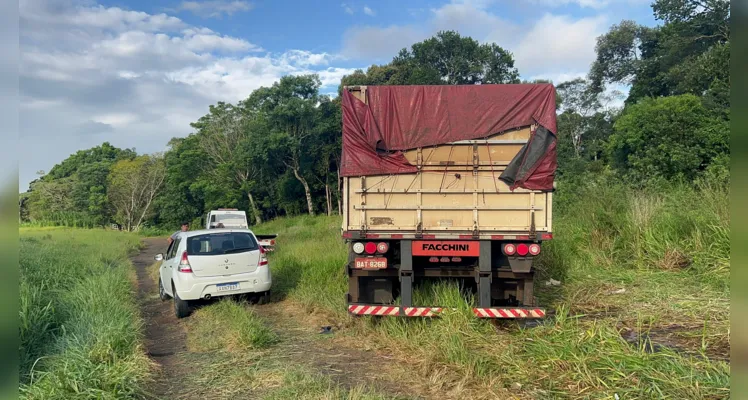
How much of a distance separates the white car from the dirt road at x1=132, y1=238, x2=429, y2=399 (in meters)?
0.57

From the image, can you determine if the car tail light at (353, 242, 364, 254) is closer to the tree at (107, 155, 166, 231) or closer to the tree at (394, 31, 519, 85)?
the tree at (394, 31, 519, 85)

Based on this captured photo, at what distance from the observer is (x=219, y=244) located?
8.66 metres

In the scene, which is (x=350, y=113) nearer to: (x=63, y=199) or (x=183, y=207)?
(x=183, y=207)

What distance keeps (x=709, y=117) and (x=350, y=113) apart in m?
17.1

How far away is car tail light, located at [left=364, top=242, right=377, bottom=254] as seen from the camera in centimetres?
612

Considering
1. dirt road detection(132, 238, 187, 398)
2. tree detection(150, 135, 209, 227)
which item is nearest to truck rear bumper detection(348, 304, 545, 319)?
dirt road detection(132, 238, 187, 398)

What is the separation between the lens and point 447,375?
457 centimetres

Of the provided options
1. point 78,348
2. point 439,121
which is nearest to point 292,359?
point 78,348

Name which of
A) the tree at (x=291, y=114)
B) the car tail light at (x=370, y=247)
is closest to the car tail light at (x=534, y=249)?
the car tail light at (x=370, y=247)

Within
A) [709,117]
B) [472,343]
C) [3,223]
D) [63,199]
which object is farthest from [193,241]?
[63,199]

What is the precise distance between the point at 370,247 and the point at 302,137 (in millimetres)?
30699

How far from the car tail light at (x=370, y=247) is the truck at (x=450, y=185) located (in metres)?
0.01

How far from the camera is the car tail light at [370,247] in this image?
6125mm

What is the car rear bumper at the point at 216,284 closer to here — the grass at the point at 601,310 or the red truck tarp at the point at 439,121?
the grass at the point at 601,310
